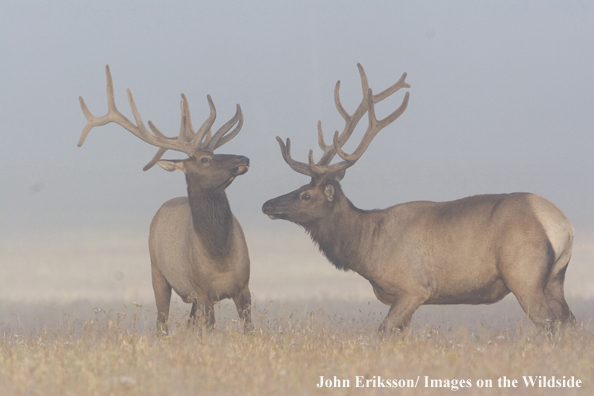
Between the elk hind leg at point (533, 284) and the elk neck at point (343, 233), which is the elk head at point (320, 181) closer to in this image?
the elk neck at point (343, 233)

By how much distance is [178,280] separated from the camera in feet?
35.1

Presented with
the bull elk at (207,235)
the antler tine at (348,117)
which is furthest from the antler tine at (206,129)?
the antler tine at (348,117)

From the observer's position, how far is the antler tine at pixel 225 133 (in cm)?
1077

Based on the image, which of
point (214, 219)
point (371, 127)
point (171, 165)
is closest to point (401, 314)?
point (214, 219)

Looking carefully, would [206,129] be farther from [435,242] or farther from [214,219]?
[435,242]

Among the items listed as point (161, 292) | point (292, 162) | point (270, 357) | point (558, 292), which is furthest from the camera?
point (161, 292)

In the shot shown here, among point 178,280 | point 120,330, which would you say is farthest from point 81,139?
point 120,330

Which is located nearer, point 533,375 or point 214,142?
point 533,375

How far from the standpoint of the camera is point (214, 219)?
9547mm

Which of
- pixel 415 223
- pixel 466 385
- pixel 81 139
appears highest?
pixel 81 139

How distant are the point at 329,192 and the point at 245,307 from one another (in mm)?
1914

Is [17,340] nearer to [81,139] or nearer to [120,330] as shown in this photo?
[120,330]

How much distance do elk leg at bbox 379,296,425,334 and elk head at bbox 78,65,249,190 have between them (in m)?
2.59

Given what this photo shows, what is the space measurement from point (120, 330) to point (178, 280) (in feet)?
5.94
